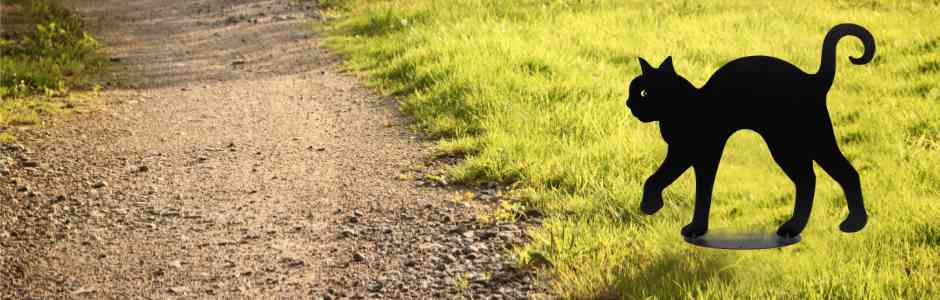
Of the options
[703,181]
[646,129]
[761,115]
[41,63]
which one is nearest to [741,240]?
[703,181]

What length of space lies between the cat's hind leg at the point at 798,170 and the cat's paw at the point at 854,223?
16 cm

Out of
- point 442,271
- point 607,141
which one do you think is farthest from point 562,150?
point 442,271

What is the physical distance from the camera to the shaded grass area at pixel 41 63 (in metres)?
7.21

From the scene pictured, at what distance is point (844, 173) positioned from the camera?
3.36 metres

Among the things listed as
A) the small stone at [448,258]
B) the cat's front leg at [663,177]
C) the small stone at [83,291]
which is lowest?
the small stone at [83,291]

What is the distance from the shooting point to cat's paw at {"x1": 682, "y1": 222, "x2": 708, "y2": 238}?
371 cm

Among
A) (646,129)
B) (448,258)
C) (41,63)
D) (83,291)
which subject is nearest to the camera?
(83,291)

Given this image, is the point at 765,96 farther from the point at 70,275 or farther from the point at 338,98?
the point at 338,98

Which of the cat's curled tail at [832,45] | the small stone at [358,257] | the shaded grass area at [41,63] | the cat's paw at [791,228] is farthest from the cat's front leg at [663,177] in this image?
the shaded grass area at [41,63]

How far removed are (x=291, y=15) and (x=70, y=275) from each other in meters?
7.86

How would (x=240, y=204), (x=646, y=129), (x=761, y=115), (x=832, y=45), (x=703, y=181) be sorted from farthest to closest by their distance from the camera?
(x=646, y=129) → (x=240, y=204) → (x=703, y=181) → (x=761, y=115) → (x=832, y=45)

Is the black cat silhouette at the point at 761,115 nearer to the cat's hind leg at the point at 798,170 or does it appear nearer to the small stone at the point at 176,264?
the cat's hind leg at the point at 798,170

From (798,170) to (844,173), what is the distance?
6.5 inches

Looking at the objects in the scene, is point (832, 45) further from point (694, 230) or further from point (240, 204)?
point (240, 204)
